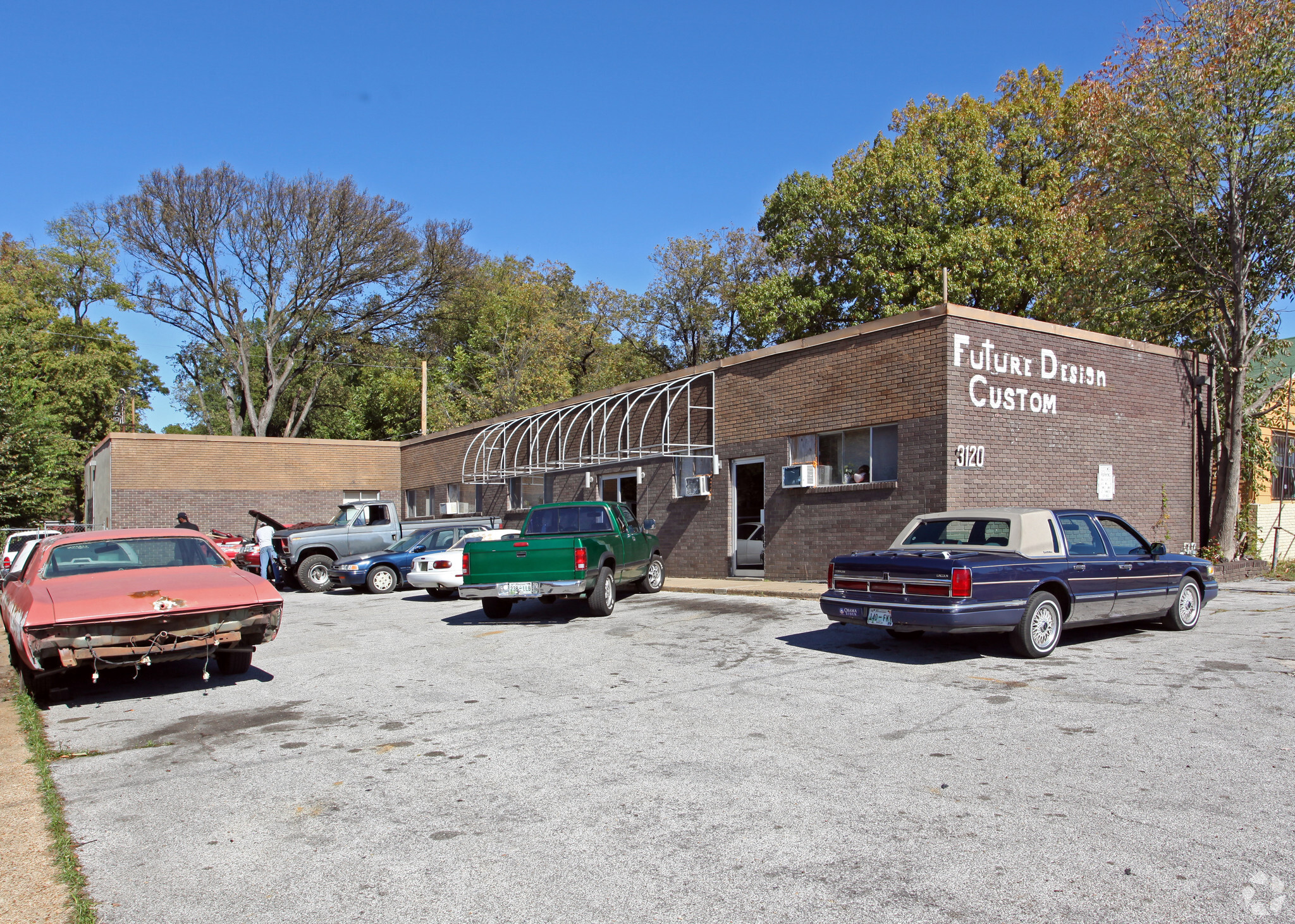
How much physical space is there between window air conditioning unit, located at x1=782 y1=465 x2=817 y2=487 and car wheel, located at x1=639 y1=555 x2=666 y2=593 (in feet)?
9.26

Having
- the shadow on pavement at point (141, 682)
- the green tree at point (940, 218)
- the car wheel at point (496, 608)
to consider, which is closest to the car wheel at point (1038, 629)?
the shadow on pavement at point (141, 682)

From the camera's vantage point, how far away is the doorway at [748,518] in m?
19.1

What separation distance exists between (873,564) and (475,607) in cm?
844

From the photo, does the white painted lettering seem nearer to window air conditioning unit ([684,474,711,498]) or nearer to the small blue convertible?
the small blue convertible

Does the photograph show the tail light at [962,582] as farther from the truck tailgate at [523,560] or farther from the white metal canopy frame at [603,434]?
the white metal canopy frame at [603,434]

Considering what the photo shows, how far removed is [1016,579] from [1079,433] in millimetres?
8280

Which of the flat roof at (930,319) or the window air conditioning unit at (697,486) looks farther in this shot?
the window air conditioning unit at (697,486)

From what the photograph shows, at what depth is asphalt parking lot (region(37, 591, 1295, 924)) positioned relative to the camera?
155 inches

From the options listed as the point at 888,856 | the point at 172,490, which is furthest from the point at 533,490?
the point at 888,856

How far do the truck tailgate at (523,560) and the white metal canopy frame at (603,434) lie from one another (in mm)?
6561

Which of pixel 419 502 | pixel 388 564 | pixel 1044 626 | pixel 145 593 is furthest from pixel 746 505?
pixel 419 502

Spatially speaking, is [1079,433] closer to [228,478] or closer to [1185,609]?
[1185,609]

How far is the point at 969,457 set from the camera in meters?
14.7

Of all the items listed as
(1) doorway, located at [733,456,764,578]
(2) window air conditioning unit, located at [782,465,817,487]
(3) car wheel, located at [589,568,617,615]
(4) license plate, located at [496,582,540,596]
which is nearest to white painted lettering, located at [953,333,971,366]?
(2) window air conditioning unit, located at [782,465,817,487]
